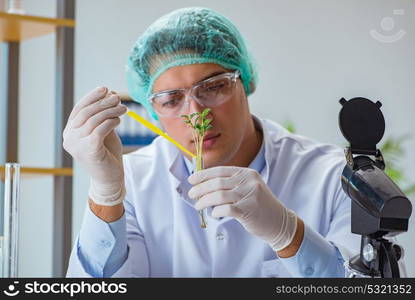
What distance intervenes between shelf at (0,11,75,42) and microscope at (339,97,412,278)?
165 cm

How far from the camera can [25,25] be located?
2.28m

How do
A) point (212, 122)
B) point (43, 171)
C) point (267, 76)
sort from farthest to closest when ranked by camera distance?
point (267, 76) < point (43, 171) < point (212, 122)

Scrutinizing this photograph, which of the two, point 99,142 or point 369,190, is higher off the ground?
point 99,142

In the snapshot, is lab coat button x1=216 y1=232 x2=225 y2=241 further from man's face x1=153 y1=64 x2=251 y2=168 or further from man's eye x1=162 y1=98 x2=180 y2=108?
man's eye x1=162 y1=98 x2=180 y2=108

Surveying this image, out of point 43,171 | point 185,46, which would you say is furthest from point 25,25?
point 185,46

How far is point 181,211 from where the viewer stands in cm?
160

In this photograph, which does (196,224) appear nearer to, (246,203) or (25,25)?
(246,203)

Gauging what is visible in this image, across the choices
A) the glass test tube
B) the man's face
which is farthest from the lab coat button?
the glass test tube

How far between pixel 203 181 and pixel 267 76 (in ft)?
7.99

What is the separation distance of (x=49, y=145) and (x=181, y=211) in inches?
88.0

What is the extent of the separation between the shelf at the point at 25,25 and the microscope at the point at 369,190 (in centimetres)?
165

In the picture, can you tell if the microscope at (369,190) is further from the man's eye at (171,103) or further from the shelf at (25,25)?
the shelf at (25,25)

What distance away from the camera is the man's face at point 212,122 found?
1.50 m

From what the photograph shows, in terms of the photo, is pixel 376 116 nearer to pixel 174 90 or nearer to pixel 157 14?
pixel 174 90
